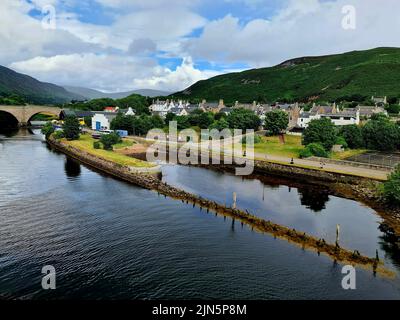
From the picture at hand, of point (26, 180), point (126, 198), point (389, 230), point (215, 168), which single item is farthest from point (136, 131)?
point (389, 230)

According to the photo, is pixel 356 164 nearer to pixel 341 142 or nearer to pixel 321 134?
pixel 321 134

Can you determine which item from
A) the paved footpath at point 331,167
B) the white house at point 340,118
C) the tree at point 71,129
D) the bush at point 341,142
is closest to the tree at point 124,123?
the tree at point 71,129

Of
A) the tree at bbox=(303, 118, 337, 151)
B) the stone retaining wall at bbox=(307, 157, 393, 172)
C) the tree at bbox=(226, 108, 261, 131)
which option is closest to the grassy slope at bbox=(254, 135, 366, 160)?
the tree at bbox=(303, 118, 337, 151)

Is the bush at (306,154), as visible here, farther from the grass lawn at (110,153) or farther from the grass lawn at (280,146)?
the grass lawn at (110,153)

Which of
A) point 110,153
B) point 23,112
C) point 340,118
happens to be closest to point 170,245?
point 110,153

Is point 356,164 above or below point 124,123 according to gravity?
below

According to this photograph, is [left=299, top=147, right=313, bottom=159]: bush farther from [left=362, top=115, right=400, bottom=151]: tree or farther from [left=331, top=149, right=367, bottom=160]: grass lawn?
[left=362, top=115, right=400, bottom=151]: tree
